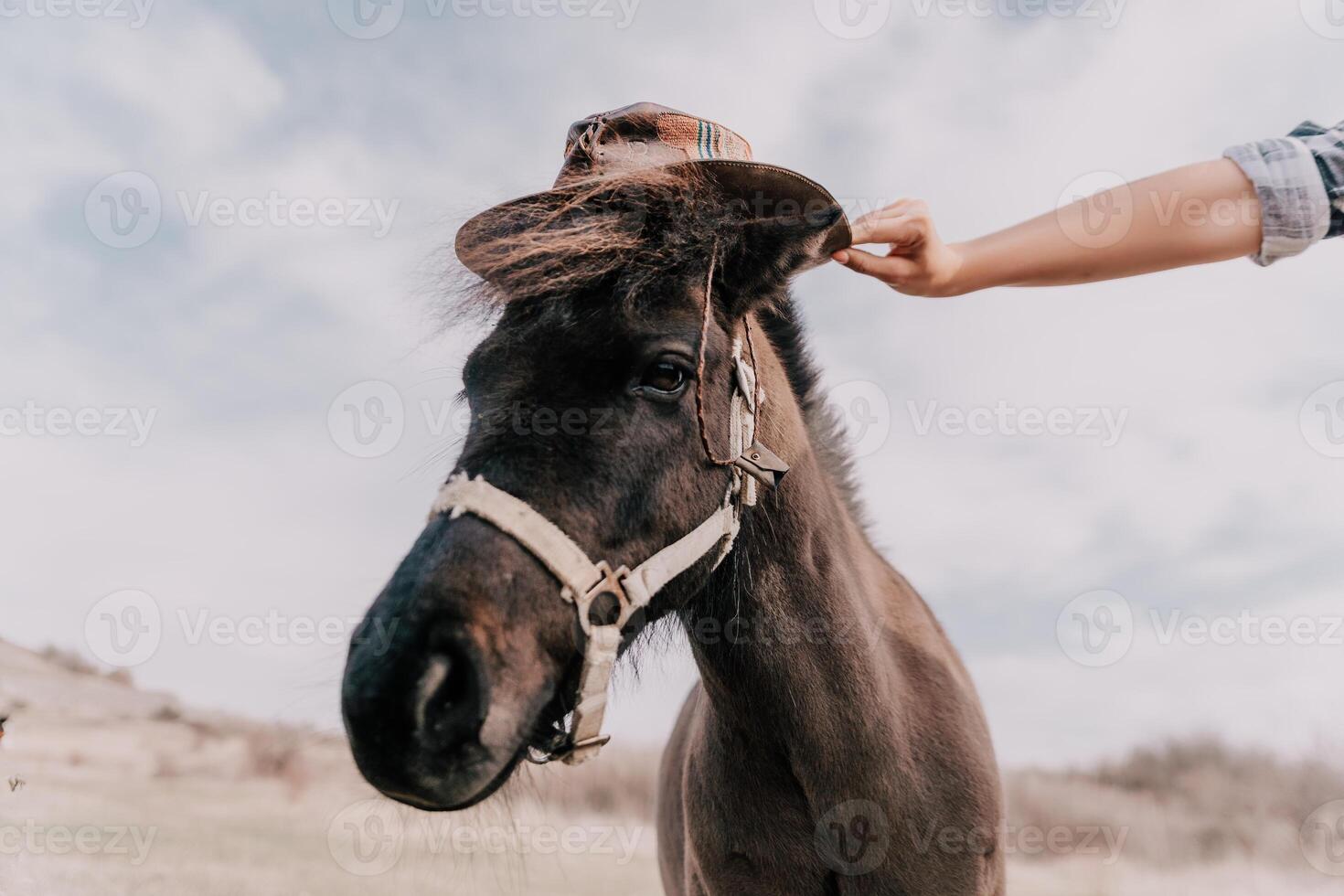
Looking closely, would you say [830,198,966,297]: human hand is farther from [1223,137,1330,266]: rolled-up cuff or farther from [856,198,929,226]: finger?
[1223,137,1330,266]: rolled-up cuff

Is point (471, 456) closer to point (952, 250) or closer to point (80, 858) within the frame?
point (952, 250)

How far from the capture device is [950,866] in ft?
9.19

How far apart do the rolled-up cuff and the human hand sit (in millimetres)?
809

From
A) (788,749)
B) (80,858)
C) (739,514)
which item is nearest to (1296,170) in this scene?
(739,514)

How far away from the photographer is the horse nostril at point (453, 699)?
1.76m

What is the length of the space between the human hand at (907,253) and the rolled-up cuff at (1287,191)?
2.65 ft

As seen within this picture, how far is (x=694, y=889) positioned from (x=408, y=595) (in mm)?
2176

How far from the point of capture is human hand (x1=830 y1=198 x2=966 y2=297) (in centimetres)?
267

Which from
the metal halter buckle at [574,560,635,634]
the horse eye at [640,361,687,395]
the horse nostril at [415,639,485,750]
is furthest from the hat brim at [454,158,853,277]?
the horse nostril at [415,639,485,750]

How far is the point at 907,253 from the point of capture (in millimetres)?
2771

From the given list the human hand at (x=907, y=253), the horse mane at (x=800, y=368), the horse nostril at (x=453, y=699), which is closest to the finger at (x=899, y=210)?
the human hand at (x=907, y=253)

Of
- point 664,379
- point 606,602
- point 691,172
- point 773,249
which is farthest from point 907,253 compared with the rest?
point 606,602

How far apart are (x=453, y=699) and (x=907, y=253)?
1990 mm

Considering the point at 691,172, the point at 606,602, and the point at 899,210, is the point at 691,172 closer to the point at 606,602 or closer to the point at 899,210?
the point at 899,210
